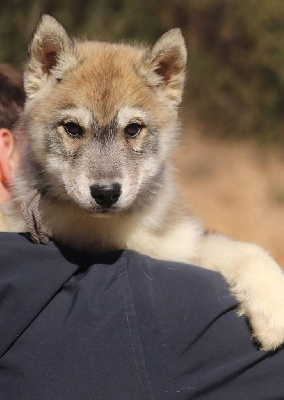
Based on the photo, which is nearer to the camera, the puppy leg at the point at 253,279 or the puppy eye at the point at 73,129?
the puppy leg at the point at 253,279

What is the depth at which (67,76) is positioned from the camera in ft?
10.7

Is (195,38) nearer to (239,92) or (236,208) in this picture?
(239,92)

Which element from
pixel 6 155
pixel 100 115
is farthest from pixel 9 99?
pixel 100 115

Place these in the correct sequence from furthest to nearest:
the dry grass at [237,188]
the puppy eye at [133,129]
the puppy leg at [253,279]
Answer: the dry grass at [237,188] < the puppy eye at [133,129] < the puppy leg at [253,279]

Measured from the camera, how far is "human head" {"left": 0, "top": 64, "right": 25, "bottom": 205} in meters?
3.46

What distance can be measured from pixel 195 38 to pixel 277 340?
10913 millimetres

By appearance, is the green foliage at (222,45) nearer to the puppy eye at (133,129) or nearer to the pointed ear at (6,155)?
the pointed ear at (6,155)

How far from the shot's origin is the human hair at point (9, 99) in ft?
11.7

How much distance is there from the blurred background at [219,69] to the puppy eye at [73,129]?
23.3 ft

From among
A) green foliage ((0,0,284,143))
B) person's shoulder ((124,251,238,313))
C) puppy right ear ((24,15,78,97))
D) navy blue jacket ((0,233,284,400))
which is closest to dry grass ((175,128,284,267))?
green foliage ((0,0,284,143))

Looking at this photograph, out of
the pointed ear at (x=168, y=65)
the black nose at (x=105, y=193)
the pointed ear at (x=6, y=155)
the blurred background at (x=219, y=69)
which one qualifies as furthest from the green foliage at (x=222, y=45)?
the black nose at (x=105, y=193)

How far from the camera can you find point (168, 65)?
3467 millimetres

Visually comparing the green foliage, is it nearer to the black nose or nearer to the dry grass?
the dry grass

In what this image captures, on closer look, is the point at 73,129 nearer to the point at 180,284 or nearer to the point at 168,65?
the point at 168,65
